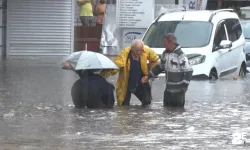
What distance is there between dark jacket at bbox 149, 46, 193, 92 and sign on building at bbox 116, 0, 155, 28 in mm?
12670

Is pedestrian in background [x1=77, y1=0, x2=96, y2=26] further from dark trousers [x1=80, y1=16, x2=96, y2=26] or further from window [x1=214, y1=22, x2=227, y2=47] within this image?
window [x1=214, y1=22, x2=227, y2=47]

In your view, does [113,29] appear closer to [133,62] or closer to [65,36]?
[65,36]

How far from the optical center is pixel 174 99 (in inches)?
577

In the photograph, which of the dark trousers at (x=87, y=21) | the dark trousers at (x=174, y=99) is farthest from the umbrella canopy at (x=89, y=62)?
the dark trousers at (x=87, y=21)

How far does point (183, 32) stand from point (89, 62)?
23.1ft

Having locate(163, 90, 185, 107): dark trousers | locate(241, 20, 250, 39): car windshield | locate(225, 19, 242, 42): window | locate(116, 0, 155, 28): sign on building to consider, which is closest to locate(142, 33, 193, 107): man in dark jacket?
locate(163, 90, 185, 107): dark trousers

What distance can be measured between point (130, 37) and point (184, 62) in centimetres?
1342

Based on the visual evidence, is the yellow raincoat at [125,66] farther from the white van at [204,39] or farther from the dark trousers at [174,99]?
the white van at [204,39]

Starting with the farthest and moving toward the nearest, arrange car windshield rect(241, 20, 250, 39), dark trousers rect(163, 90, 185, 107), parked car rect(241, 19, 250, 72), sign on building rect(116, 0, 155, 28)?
sign on building rect(116, 0, 155, 28) < car windshield rect(241, 20, 250, 39) < parked car rect(241, 19, 250, 72) < dark trousers rect(163, 90, 185, 107)

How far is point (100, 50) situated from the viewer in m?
29.0

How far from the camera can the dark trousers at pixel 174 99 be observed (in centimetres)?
1462

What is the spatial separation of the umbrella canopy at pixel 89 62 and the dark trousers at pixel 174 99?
1.02m

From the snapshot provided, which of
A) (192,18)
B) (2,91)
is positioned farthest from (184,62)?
(192,18)

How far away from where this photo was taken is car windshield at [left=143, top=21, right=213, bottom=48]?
2081 cm
